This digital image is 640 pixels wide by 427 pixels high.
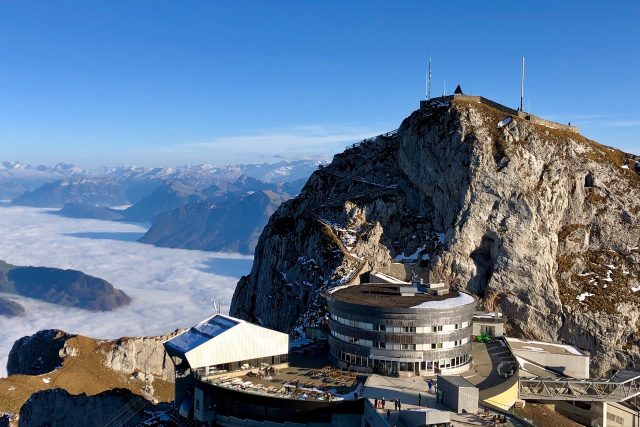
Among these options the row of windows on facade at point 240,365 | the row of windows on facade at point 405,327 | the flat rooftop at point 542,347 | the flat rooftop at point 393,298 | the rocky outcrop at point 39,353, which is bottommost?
the rocky outcrop at point 39,353

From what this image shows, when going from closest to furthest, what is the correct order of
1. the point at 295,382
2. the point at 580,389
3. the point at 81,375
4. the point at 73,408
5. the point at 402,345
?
1. the point at 295,382
2. the point at 402,345
3. the point at 580,389
4. the point at 73,408
5. the point at 81,375

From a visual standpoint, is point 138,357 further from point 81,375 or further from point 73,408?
point 73,408

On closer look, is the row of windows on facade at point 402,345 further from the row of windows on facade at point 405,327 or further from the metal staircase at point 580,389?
the metal staircase at point 580,389

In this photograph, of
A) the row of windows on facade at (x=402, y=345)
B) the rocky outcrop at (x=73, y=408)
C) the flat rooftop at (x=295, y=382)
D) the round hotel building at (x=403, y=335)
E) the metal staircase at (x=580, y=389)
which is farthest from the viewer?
the rocky outcrop at (x=73, y=408)

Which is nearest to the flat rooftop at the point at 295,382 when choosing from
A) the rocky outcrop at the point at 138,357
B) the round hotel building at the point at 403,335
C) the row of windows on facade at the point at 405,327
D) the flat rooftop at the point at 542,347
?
the round hotel building at the point at 403,335

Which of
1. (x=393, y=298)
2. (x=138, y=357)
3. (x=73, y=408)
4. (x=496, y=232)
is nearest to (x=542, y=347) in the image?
(x=496, y=232)

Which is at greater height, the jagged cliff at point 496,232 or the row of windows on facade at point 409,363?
the jagged cliff at point 496,232

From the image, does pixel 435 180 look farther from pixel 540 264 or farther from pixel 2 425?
pixel 2 425
